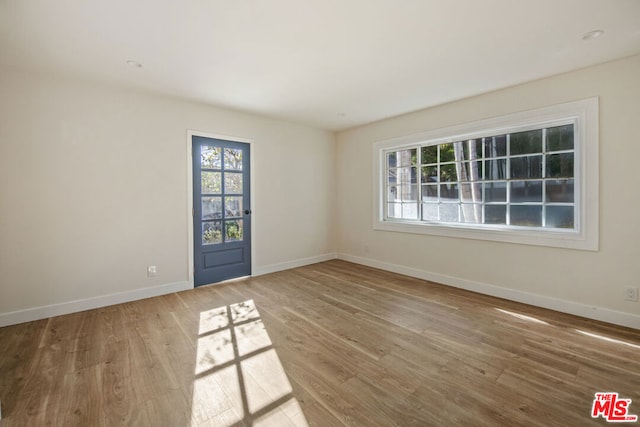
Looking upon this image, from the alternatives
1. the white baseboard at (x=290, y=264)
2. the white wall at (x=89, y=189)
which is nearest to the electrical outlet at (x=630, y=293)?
the white baseboard at (x=290, y=264)

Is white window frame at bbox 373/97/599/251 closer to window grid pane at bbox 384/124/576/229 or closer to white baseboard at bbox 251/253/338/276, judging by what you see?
window grid pane at bbox 384/124/576/229

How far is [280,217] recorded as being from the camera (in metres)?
4.96

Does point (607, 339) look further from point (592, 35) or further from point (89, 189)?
point (89, 189)

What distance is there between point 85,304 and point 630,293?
226 inches

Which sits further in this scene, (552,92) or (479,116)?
(479,116)

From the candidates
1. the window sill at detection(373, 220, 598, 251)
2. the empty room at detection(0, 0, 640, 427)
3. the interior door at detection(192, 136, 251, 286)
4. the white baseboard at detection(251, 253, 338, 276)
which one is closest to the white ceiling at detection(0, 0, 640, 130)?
the empty room at detection(0, 0, 640, 427)

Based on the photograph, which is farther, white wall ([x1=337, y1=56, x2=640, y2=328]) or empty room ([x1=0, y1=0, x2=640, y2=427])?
white wall ([x1=337, y1=56, x2=640, y2=328])

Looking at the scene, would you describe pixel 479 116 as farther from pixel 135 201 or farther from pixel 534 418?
pixel 135 201

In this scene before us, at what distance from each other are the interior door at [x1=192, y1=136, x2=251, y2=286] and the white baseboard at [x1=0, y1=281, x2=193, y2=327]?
393 millimetres

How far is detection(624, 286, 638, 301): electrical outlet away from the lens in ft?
8.89

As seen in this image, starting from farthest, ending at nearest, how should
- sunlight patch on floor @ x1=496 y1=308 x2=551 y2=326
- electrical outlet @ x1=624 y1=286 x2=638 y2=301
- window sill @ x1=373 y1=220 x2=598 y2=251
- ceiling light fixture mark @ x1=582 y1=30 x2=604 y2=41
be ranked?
window sill @ x1=373 y1=220 x2=598 y2=251 → sunlight patch on floor @ x1=496 y1=308 x2=551 y2=326 → electrical outlet @ x1=624 y1=286 x2=638 y2=301 → ceiling light fixture mark @ x1=582 y1=30 x2=604 y2=41

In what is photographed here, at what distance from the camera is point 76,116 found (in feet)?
10.4

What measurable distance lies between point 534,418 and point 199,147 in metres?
4.39

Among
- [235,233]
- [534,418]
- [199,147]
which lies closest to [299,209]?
[235,233]
